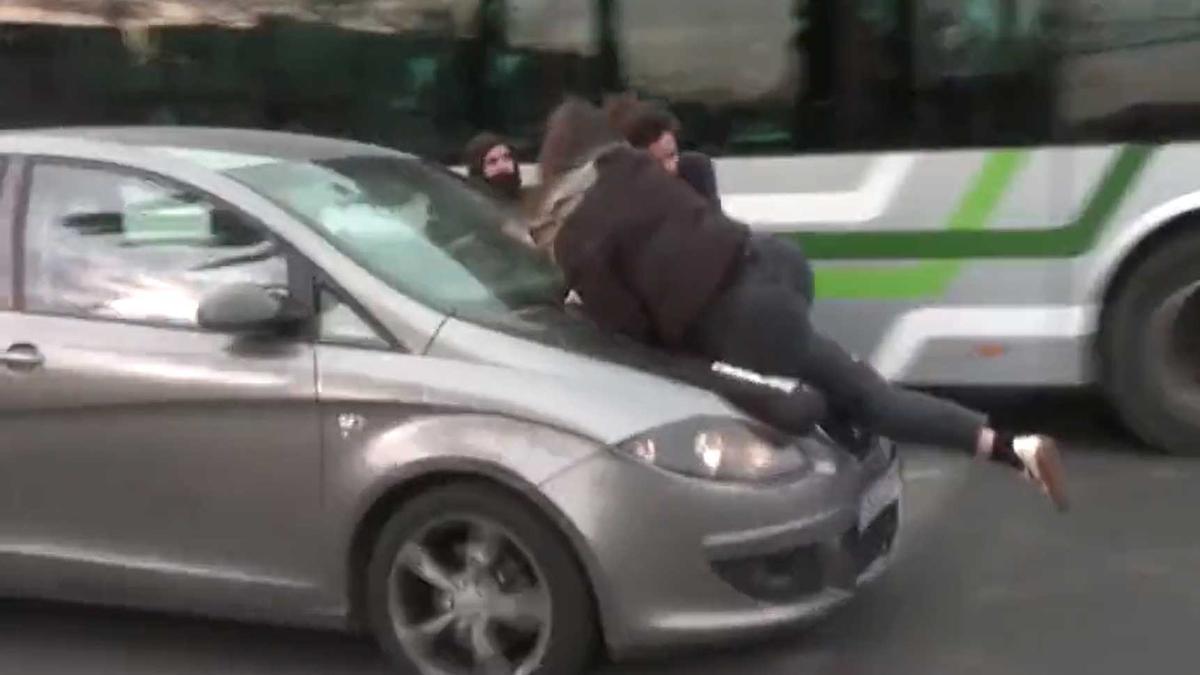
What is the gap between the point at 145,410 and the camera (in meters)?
5.57

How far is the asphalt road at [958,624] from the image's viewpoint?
5746mm

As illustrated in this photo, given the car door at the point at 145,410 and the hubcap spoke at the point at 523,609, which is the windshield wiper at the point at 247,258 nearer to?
the car door at the point at 145,410

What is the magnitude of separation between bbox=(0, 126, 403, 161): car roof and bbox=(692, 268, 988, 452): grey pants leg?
1.37 metres

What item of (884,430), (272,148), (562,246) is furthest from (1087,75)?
(272,148)

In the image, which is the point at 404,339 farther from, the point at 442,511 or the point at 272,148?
the point at 272,148

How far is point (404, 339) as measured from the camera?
540 centimetres

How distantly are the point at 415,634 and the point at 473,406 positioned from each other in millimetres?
702

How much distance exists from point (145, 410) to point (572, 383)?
49.6 inches

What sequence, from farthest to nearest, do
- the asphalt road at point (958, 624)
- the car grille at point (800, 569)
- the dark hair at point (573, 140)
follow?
the dark hair at point (573, 140) < the asphalt road at point (958, 624) < the car grille at point (800, 569)

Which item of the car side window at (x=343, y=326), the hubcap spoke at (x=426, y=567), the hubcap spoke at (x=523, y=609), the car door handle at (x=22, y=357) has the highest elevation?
the car side window at (x=343, y=326)

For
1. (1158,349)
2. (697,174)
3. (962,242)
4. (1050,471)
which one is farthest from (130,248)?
(1158,349)

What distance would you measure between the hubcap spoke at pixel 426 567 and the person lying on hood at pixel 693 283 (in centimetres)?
93

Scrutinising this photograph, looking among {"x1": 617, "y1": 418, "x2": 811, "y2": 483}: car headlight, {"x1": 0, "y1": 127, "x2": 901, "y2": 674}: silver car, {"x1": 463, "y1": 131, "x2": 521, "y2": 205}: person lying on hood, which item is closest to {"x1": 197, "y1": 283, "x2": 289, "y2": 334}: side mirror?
{"x1": 0, "y1": 127, "x2": 901, "y2": 674}: silver car

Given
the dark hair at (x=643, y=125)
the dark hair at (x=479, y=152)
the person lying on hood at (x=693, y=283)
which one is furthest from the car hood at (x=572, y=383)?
the dark hair at (x=479, y=152)
